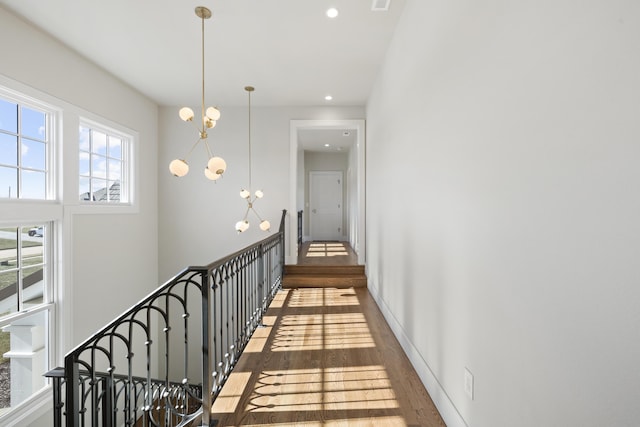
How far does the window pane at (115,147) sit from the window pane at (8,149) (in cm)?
156

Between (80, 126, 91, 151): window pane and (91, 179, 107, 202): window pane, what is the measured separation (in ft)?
1.45

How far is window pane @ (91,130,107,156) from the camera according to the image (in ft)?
15.2

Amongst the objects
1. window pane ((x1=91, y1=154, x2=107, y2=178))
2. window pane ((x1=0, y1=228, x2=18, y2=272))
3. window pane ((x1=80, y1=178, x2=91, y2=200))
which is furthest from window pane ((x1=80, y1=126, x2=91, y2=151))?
window pane ((x1=0, y1=228, x2=18, y2=272))

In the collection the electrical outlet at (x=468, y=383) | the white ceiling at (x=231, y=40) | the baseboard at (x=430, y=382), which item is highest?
the white ceiling at (x=231, y=40)

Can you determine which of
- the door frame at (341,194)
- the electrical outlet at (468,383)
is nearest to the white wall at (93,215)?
the electrical outlet at (468,383)

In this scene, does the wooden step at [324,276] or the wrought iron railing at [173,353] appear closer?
the wrought iron railing at [173,353]

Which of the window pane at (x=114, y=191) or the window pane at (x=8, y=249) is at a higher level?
the window pane at (x=114, y=191)

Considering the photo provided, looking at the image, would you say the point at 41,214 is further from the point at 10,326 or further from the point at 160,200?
the point at 160,200

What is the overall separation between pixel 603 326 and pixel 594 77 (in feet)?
2.11

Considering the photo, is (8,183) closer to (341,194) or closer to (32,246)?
(32,246)

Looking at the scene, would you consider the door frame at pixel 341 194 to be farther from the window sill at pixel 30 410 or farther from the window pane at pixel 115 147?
the window sill at pixel 30 410

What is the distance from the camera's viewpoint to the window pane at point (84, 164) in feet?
14.5

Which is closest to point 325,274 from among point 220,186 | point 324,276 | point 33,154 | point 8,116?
point 324,276

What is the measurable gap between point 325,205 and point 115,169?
240 inches
